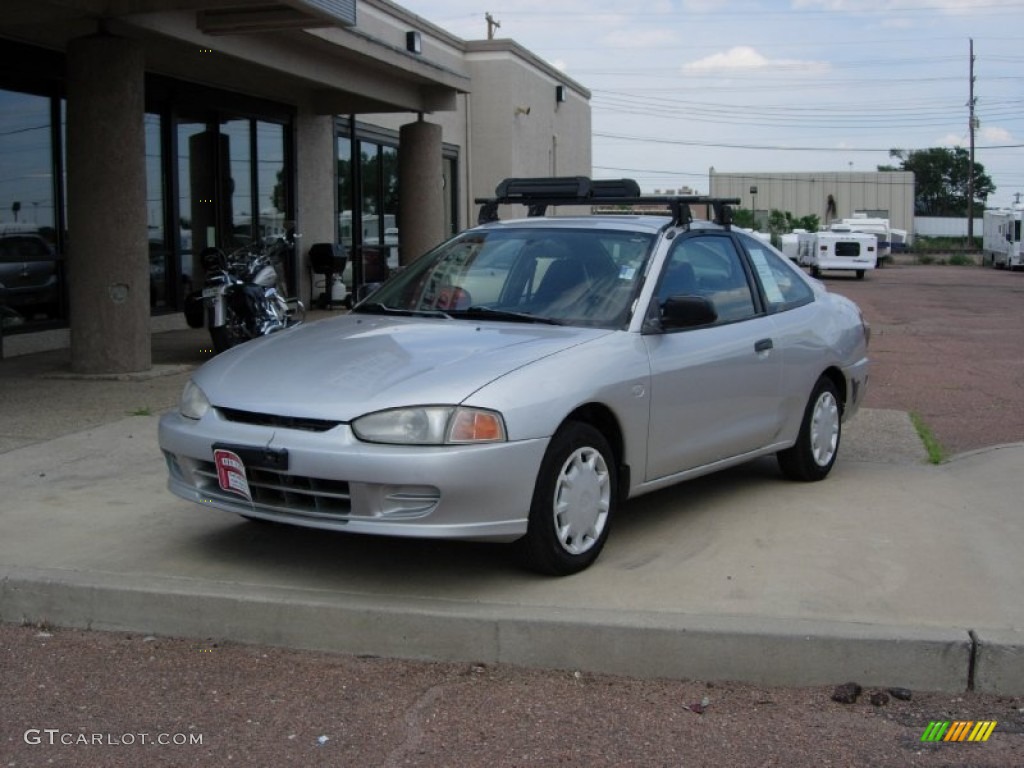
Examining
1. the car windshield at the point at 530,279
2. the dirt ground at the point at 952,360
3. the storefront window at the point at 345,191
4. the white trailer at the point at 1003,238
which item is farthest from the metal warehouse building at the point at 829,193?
the car windshield at the point at 530,279

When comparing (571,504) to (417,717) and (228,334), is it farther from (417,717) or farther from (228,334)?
(228,334)

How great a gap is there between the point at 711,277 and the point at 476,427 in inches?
88.3

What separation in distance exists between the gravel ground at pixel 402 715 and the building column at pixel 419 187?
14165 millimetres

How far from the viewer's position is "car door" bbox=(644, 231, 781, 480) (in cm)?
563

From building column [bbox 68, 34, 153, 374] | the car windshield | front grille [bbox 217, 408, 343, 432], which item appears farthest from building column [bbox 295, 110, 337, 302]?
front grille [bbox 217, 408, 343, 432]

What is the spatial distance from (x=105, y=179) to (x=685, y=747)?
837 cm

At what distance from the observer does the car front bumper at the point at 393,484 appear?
453 cm

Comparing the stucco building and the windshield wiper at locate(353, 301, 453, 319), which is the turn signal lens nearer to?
the windshield wiper at locate(353, 301, 453, 319)

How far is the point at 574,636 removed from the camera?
14.6 feet

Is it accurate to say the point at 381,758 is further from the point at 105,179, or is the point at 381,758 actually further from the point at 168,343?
the point at 168,343

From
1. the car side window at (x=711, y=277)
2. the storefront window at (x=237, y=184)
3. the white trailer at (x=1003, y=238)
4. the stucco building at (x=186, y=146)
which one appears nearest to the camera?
the car side window at (x=711, y=277)

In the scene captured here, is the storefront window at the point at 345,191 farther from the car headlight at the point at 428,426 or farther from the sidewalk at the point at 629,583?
the car headlight at the point at 428,426

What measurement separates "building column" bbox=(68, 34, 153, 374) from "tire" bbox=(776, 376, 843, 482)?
249 inches

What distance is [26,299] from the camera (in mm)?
12570
